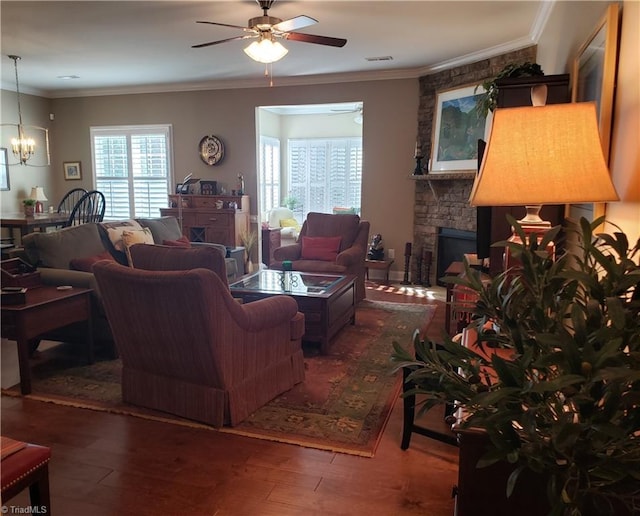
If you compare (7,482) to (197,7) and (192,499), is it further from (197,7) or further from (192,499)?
(197,7)

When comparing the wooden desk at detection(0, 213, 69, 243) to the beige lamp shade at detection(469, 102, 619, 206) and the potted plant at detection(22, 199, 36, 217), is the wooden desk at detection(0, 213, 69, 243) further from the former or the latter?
the beige lamp shade at detection(469, 102, 619, 206)

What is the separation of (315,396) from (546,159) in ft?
6.86

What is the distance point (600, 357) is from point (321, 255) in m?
4.51

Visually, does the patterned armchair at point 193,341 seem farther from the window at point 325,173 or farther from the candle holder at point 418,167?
the window at point 325,173

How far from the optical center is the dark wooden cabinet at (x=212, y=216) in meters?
6.86

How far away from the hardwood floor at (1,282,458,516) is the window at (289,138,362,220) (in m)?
7.19

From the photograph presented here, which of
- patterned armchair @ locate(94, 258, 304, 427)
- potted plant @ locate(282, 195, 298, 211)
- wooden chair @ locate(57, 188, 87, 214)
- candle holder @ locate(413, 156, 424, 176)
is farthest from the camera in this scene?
potted plant @ locate(282, 195, 298, 211)

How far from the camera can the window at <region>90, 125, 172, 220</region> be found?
7.64 m

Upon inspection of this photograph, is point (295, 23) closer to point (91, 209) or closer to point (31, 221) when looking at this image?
point (31, 221)

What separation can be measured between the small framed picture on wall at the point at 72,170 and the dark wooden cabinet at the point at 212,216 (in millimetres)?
2082

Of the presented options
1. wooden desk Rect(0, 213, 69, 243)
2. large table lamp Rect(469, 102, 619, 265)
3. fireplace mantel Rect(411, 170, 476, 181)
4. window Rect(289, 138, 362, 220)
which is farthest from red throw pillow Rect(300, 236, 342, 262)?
window Rect(289, 138, 362, 220)

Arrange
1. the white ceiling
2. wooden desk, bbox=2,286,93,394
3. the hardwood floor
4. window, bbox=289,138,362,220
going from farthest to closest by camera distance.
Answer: window, bbox=289,138,362,220 → the white ceiling → wooden desk, bbox=2,286,93,394 → the hardwood floor

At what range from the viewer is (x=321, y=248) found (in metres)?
5.26

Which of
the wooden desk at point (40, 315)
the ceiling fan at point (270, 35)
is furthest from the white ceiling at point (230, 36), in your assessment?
the wooden desk at point (40, 315)
